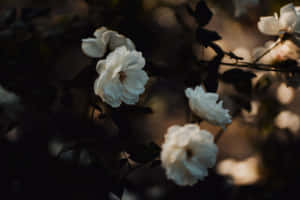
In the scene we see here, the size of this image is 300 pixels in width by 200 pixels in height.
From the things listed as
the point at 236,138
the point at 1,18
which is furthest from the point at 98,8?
the point at 236,138

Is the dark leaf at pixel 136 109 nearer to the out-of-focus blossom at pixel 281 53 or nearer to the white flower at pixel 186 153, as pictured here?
the white flower at pixel 186 153

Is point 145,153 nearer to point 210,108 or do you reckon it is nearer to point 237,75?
point 210,108

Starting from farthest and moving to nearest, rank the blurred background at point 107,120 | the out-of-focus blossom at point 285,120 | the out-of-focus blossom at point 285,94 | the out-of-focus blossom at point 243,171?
the out-of-focus blossom at point 243,171, the out-of-focus blossom at point 285,120, the out-of-focus blossom at point 285,94, the blurred background at point 107,120

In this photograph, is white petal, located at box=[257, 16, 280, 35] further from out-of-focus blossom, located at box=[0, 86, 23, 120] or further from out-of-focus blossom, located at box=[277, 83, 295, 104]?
out-of-focus blossom, located at box=[0, 86, 23, 120]

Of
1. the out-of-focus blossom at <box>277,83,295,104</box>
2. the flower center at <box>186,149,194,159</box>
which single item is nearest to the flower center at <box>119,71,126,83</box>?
the flower center at <box>186,149,194,159</box>

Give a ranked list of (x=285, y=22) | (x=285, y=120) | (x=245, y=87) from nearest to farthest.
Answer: (x=285, y=22) < (x=245, y=87) < (x=285, y=120)

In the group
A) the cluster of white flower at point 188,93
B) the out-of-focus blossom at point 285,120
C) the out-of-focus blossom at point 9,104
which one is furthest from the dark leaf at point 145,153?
the out-of-focus blossom at point 285,120

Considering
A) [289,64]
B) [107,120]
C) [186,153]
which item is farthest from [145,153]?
[107,120]
